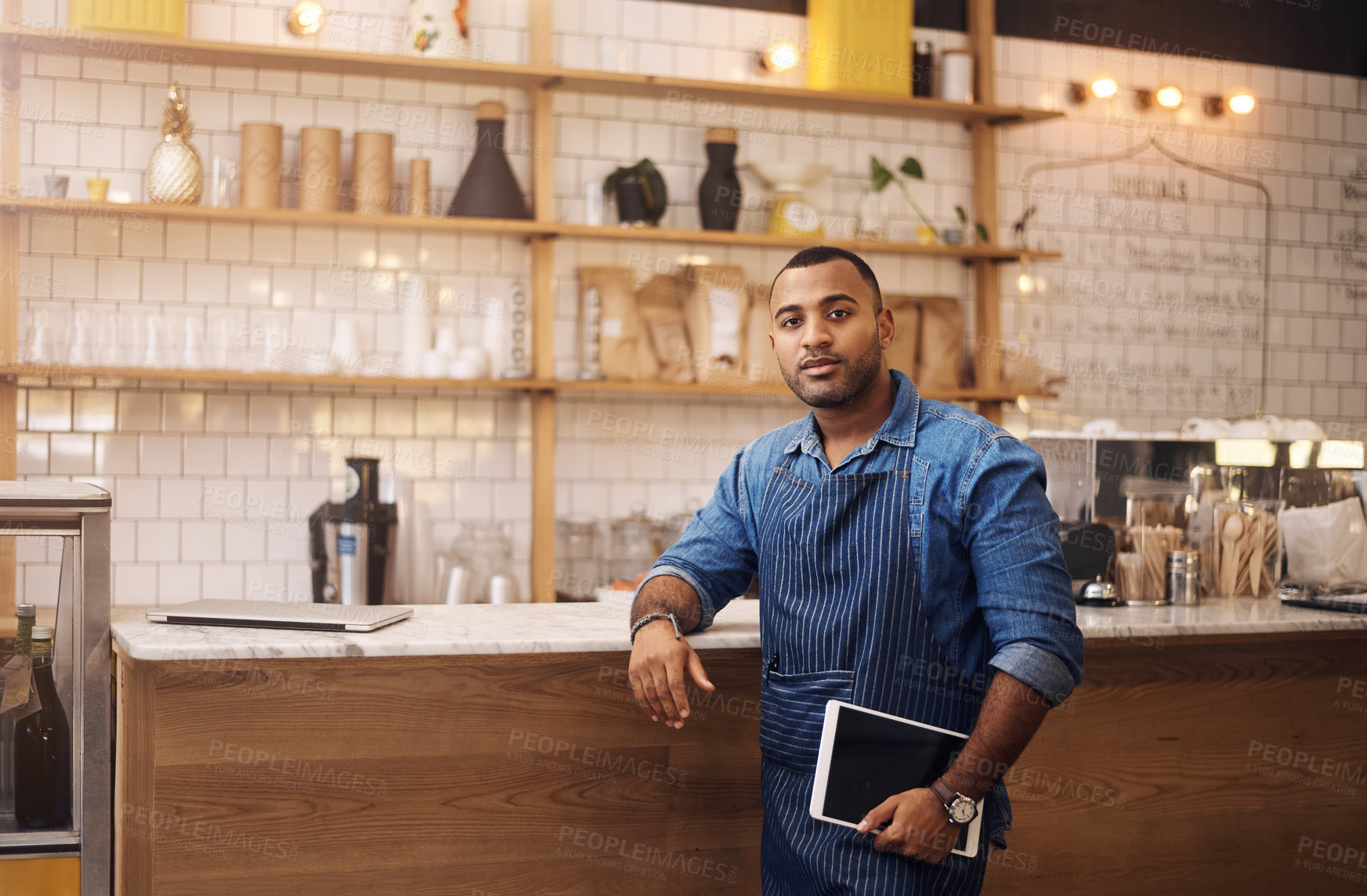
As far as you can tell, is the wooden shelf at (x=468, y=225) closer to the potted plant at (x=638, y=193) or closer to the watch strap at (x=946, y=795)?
the potted plant at (x=638, y=193)

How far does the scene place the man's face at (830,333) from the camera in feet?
5.93

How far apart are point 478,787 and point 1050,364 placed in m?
3.35

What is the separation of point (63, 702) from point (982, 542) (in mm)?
1516

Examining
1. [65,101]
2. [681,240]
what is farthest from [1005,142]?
[65,101]

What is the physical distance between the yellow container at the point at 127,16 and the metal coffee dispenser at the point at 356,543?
1.43 metres

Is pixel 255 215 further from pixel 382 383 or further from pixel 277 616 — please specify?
pixel 277 616

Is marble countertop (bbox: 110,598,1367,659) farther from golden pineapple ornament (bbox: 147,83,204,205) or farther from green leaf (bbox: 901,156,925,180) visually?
green leaf (bbox: 901,156,925,180)

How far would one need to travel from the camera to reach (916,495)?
1.75 m

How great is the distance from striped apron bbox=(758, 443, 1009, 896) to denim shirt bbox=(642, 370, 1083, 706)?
0.02 metres

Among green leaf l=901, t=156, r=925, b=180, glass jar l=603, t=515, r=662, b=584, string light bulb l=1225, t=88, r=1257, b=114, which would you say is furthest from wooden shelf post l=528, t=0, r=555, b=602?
string light bulb l=1225, t=88, r=1257, b=114

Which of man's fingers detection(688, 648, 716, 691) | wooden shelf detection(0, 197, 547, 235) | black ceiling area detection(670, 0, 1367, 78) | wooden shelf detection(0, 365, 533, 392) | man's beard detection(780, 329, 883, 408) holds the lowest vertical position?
man's fingers detection(688, 648, 716, 691)

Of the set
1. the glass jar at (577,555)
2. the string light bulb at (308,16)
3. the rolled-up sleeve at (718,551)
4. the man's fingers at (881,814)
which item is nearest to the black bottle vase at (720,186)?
the glass jar at (577,555)

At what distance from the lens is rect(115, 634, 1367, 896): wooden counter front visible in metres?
1.97

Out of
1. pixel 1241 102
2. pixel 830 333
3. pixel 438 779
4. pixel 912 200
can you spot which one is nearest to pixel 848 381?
pixel 830 333
